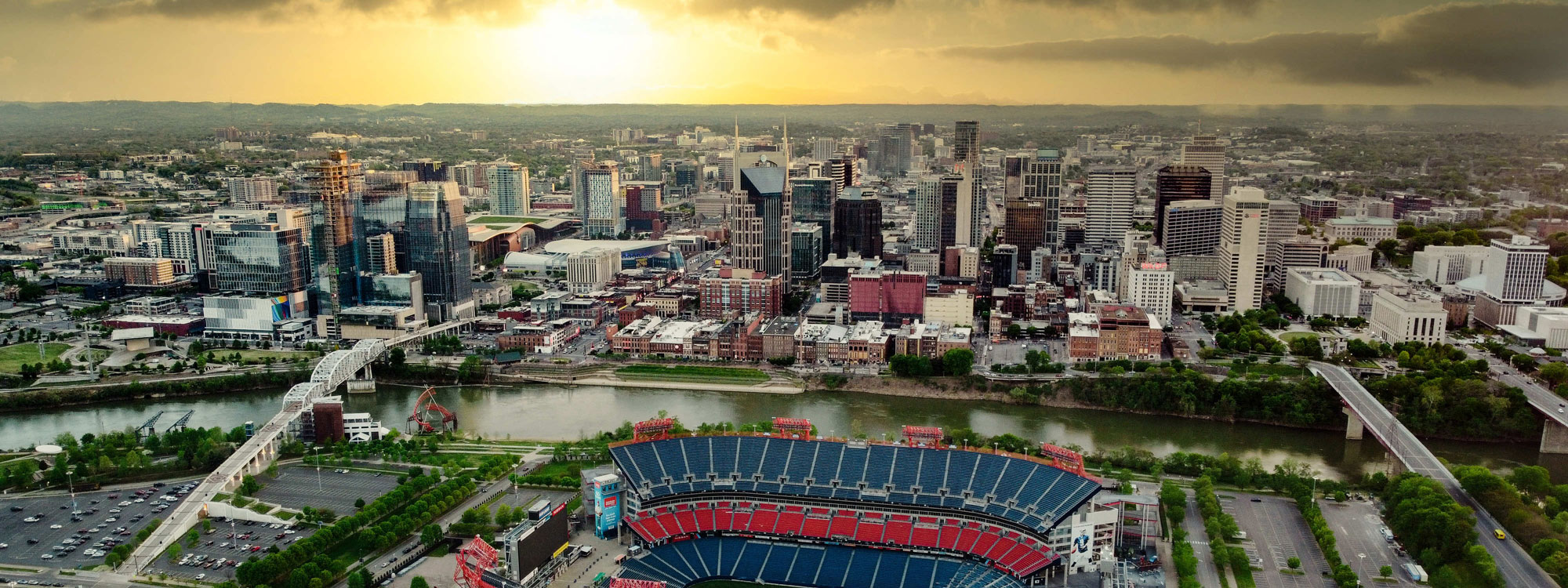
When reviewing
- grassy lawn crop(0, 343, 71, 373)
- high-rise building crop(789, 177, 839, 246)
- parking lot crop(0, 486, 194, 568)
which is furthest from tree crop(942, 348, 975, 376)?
grassy lawn crop(0, 343, 71, 373)

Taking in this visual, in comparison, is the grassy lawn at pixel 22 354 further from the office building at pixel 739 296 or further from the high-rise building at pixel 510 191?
the high-rise building at pixel 510 191

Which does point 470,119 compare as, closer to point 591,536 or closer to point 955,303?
point 955,303

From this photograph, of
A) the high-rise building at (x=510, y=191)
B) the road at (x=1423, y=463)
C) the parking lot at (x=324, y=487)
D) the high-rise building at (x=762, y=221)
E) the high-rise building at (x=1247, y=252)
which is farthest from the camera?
the high-rise building at (x=510, y=191)

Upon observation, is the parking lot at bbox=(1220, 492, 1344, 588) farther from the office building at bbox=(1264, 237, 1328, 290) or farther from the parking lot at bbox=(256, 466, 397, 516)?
the office building at bbox=(1264, 237, 1328, 290)

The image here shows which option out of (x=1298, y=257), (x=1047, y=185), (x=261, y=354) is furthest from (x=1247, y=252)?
(x=261, y=354)

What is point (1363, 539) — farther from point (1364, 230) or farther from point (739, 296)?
point (1364, 230)

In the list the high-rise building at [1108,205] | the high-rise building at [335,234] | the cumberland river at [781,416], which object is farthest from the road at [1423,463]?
the high-rise building at [335,234]
